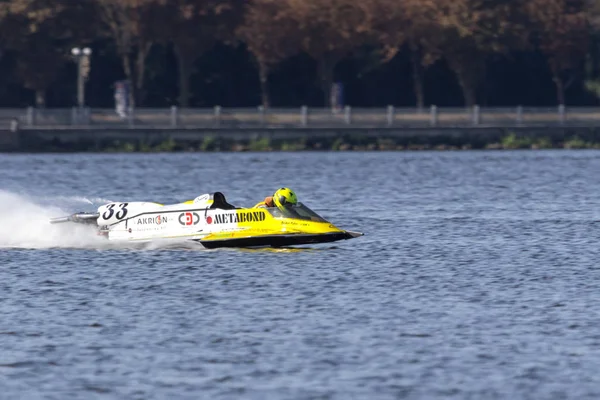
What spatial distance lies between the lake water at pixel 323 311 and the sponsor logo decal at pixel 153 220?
67 centimetres

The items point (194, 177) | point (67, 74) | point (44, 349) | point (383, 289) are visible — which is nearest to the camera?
point (44, 349)

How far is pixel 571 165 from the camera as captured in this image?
252 ft

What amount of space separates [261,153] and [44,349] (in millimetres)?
65784

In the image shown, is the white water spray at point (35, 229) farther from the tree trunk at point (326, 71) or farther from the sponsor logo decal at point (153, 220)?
the tree trunk at point (326, 71)

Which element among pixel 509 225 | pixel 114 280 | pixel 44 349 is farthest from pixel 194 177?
pixel 44 349

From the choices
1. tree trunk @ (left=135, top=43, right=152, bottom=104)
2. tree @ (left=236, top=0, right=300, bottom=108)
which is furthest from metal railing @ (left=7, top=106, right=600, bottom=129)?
tree @ (left=236, top=0, right=300, bottom=108)

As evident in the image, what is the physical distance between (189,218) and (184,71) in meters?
59.6

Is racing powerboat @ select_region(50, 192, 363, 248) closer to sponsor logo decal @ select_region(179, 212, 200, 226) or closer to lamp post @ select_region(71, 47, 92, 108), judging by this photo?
sponsor logo decal @ select_region(179, 212, 200, 226)

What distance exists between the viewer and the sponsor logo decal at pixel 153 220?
105ft

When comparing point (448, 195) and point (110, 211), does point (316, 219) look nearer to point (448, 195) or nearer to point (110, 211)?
point (110, 211)

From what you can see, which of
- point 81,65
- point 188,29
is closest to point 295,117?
point 188,29

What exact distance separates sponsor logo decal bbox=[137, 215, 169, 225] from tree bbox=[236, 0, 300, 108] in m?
59.3

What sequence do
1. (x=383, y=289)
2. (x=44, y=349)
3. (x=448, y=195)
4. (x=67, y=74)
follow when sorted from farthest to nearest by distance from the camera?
(x=67, y=74)
(x=448, y=195)
(x=383, y=289)
(x=44, y=349)

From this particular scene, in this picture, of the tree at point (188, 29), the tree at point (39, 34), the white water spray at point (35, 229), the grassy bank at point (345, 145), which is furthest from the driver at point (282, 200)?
the tree at point (188, 29)
